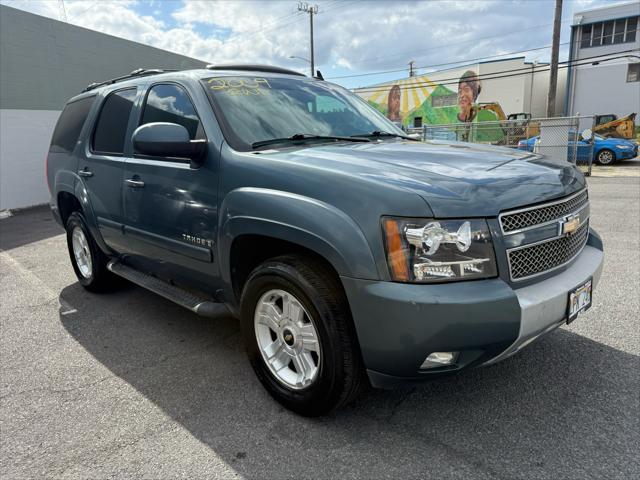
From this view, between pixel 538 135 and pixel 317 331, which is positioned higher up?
pixel 538 135

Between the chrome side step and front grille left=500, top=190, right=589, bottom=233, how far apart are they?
5.94 feet

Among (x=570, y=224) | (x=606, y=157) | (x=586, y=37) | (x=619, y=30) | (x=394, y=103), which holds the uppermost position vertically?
(x=619, y=30)

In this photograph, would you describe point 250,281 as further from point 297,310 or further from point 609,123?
point 609,123

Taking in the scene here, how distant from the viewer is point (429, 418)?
2.65 m

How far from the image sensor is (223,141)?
9.63 feet

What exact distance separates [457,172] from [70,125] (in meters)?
4.31

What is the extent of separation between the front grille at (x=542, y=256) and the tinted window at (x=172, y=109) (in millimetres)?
2033

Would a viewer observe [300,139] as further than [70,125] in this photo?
No

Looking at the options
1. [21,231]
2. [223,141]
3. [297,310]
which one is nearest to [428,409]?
[297,310]

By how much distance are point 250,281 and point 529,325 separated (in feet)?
4.86

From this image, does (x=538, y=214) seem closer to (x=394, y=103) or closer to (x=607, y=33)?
(x=607, y=33)

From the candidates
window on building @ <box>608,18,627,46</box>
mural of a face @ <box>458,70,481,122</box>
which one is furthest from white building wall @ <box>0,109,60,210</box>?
window on building @ <box>608,18,627,46</box>

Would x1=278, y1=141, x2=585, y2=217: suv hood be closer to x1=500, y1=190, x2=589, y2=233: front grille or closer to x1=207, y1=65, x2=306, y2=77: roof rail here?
x1=500, y1=190, x2=589, y2=233: front grille

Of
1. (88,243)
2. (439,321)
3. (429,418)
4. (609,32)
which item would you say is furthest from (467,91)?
(439,321)
